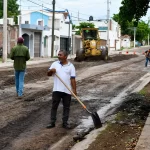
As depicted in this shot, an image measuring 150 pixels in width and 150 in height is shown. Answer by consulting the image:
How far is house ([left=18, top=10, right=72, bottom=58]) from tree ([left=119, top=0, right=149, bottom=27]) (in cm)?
2979

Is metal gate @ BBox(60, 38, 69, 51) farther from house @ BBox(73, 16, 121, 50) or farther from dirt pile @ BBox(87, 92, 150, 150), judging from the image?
dirt pile @ BBox(87, 92, 150, 150)

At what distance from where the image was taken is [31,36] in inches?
1655

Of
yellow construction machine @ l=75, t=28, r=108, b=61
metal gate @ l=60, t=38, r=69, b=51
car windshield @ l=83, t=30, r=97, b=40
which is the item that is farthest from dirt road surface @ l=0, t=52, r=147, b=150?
metal gate @ l=60, t=38, r=69, b=51

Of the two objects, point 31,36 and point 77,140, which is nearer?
point 77,140

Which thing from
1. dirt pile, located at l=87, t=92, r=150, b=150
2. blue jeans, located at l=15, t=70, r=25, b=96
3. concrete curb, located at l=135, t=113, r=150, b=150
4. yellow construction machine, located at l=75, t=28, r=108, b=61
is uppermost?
yellow construction machine, located at l=75, t=28, r=108, b=61

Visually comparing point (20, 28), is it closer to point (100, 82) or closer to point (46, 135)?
point (100, 82)

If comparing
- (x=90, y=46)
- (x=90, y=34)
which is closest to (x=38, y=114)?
(x=90, y=46)

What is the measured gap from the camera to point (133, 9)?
1040cm

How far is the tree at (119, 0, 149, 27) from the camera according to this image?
10253 millimetres

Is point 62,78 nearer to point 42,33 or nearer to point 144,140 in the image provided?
point 144,140

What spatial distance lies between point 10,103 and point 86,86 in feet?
16.7

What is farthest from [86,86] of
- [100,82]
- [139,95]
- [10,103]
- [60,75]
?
[60,75]

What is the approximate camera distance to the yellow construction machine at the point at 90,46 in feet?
108

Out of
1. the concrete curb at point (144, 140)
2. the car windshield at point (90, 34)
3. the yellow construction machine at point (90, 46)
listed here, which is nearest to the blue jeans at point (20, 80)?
the concrete curb at point (144, 140)
